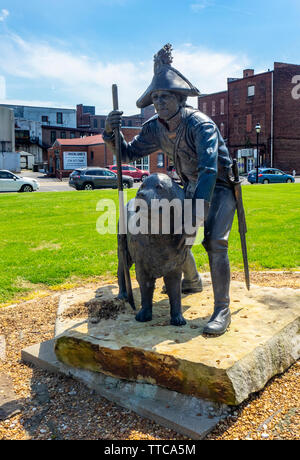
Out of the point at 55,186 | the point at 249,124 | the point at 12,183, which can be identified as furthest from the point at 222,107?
the point at 12,183

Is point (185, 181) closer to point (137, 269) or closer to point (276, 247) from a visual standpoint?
point (137, 269)

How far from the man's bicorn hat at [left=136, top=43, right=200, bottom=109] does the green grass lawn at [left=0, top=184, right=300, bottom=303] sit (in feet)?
10.8

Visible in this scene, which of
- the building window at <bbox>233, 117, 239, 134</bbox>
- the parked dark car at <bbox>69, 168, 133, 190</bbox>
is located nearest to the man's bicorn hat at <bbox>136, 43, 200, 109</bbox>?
the parked dark car at <bbox>69, 168, 133, 190</bbox>

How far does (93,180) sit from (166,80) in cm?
2096

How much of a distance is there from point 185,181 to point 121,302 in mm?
1341

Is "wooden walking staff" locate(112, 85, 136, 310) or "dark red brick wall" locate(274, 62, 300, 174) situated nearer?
"wooden walking staff" locate(112, 85, 136, 310)

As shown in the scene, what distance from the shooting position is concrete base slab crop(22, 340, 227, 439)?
108 inches

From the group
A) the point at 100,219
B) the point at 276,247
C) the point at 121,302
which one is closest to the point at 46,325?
the point at 121,302

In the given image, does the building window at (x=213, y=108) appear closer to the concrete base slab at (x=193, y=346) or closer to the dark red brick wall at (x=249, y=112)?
the dark red brick wall at (x=249, y=112)

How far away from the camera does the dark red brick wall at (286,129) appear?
38.7 metres

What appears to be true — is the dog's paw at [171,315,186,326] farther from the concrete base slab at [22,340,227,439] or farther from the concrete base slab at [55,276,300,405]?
the concrete base slab at [22,340,227,439]

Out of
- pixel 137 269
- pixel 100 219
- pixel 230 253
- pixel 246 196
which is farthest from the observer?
pixel 246 196

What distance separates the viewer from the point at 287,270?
656 centimetres

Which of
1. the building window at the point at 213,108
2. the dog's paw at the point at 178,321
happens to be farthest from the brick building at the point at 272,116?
the dog's paw at the point at 178,321
